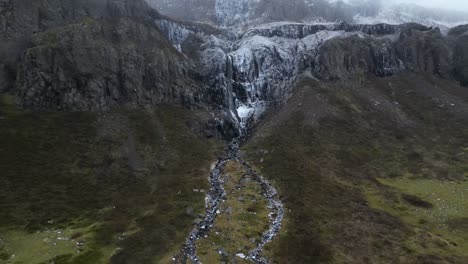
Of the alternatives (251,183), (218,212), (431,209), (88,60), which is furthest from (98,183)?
(431,209)

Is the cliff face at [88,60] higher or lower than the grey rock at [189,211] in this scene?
higher

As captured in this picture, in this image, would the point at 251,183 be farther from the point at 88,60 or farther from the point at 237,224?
the point at 88,60

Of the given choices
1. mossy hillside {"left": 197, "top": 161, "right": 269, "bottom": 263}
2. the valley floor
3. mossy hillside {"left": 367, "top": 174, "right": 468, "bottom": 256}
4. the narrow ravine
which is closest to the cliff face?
the valley floor

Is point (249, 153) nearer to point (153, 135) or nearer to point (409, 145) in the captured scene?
point (153, 135)

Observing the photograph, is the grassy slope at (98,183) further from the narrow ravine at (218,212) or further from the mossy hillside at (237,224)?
the mossy hillside at (237,224)

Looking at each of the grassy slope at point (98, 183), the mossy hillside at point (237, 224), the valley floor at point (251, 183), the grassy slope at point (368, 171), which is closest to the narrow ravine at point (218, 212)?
the mossy hillside at point (237, 224)
